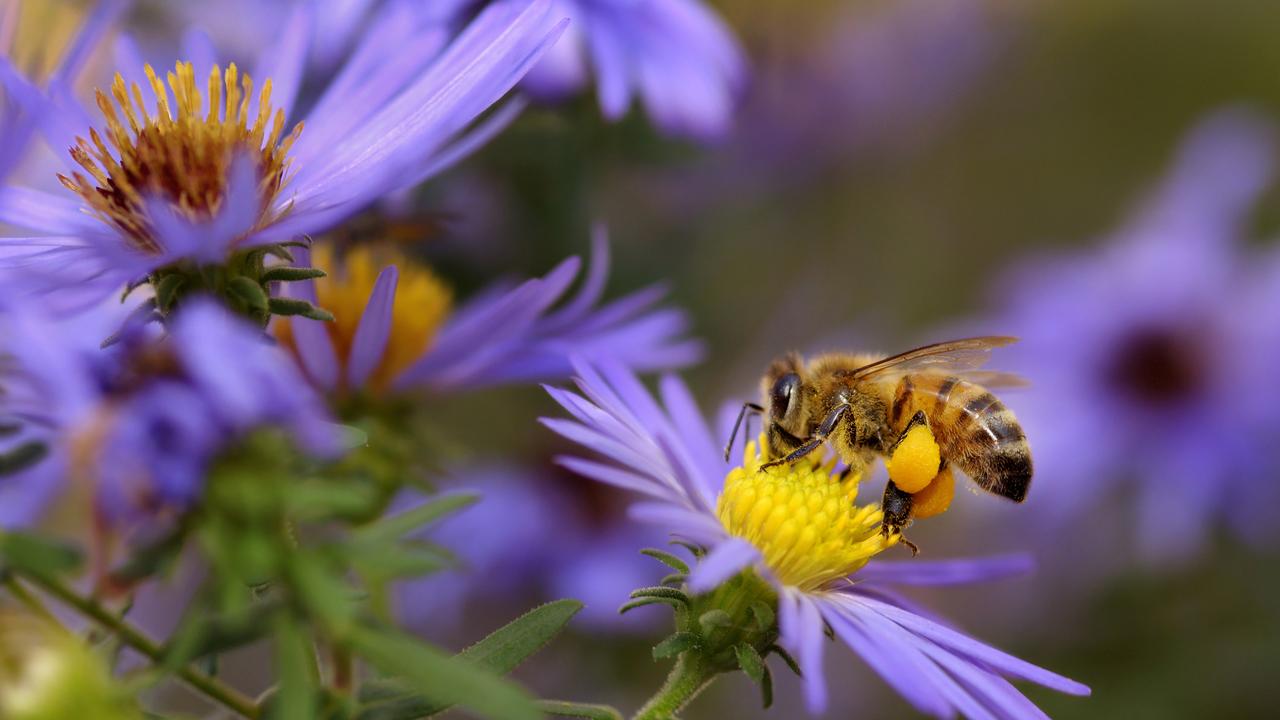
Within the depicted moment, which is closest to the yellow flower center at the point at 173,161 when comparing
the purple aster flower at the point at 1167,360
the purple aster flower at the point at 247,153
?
the purple aster flower at the point at 247,153

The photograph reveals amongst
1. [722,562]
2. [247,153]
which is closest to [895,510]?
[722,562]

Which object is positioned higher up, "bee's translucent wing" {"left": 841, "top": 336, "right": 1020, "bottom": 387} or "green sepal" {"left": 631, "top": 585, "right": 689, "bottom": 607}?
"bee's translucent wing" {"left": 841, "top": 336, "right": 1020, "bottom": 387}

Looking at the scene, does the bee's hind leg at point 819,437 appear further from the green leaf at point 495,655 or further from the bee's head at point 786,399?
the green leaf at point 495,655

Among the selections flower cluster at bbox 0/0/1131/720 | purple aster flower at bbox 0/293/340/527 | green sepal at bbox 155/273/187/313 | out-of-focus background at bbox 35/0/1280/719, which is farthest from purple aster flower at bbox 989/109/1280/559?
purple aster flower at bbox 0/293/340/527

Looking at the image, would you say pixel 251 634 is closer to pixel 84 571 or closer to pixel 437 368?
pixel 84 571

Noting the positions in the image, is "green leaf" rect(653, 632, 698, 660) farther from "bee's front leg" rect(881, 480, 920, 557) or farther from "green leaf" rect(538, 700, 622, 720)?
"bee's front leg" rect(881, 480, 920, 557)
